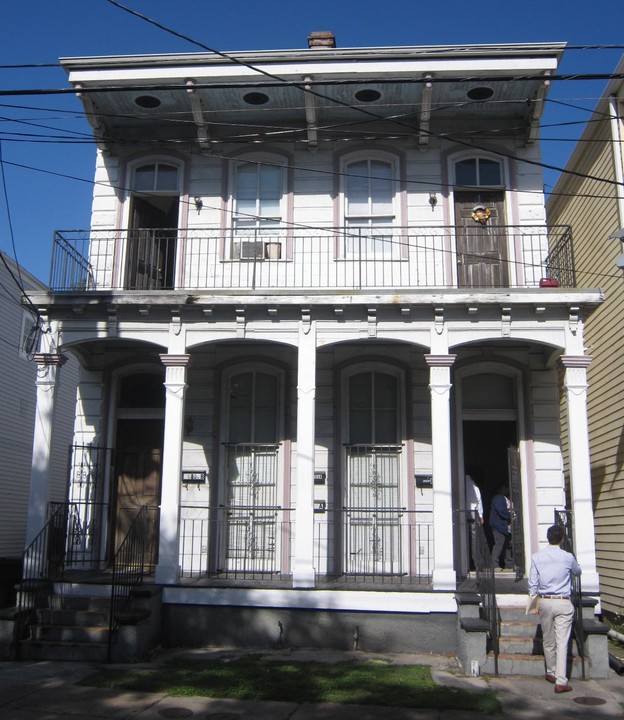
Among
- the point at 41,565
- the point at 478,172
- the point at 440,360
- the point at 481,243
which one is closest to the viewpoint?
the point at 41,565

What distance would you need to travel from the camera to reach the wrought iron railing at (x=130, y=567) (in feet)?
33.4

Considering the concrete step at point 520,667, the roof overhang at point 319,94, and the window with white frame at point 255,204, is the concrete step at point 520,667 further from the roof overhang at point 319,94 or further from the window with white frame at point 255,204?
the roof overhang at point 319,94

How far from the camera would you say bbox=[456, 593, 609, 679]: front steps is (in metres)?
9.41

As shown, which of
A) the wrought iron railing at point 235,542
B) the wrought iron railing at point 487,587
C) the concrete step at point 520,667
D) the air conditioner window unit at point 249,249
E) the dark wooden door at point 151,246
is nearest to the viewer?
the concrete step at point 520,667

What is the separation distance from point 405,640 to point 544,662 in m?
1.98

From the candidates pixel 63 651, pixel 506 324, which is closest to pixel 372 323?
pixel 506 324

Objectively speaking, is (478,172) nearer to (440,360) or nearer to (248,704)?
(440,360)

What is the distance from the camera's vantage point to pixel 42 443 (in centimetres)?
1174

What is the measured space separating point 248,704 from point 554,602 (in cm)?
361

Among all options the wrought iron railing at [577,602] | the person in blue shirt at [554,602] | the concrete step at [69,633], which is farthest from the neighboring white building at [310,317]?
the person in blue shirt at [554,602]

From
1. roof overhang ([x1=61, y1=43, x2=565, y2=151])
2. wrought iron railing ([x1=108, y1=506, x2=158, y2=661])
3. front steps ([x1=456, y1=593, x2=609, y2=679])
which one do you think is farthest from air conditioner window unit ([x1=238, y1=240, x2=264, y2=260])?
front steps ([x1=456, y1=593, x2=609, y2=679])

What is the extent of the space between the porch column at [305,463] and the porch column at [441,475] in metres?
1.75

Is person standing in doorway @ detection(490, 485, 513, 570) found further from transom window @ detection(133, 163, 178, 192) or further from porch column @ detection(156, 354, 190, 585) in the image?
transom window @ detection(133, 163, 178, 192)

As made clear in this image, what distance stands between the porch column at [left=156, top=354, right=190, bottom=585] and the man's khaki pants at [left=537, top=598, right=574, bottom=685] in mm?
5146
